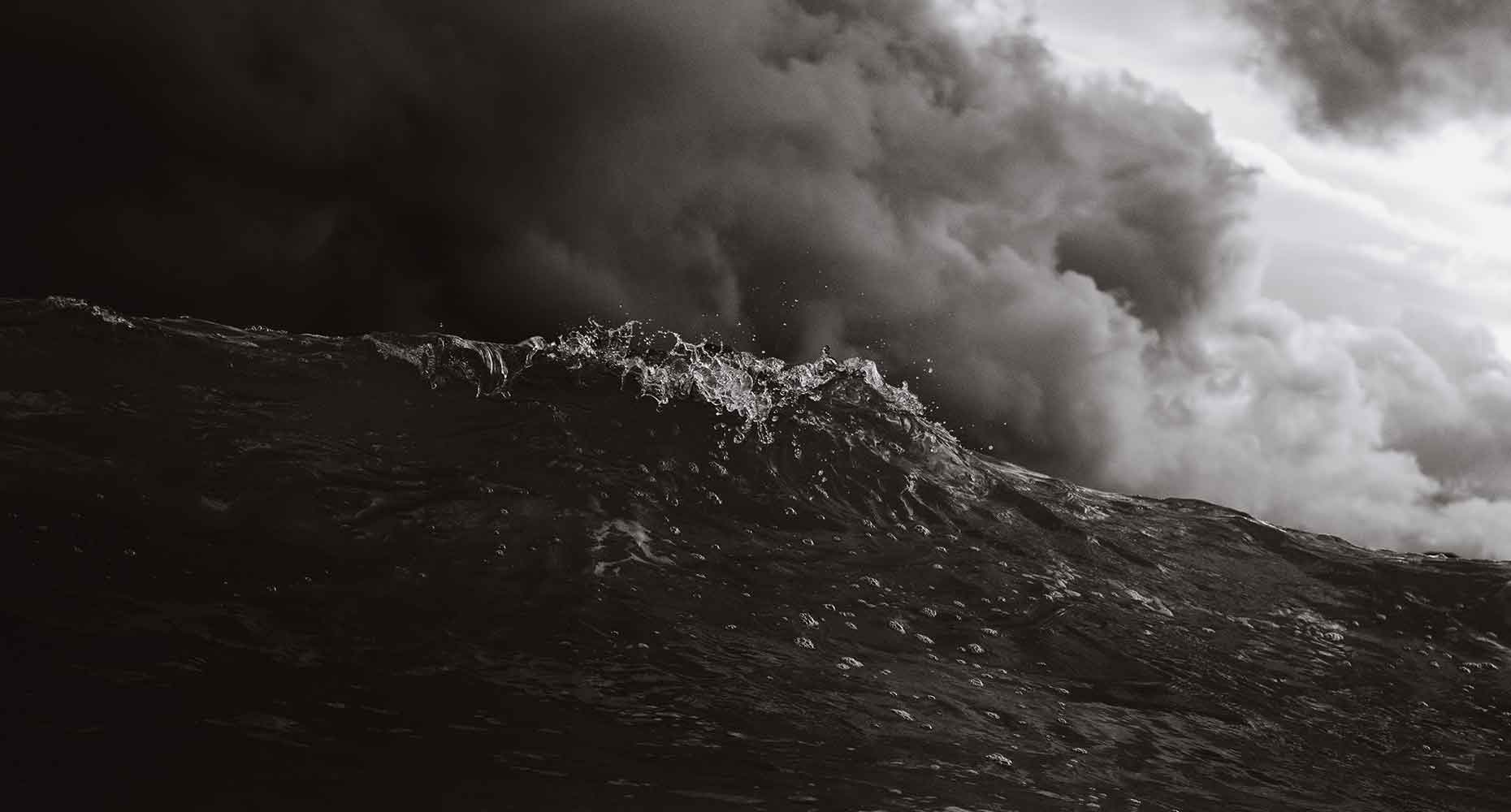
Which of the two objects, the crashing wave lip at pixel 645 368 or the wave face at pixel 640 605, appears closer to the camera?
the wave face at pixel 640 605

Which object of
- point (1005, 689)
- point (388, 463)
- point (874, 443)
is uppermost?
point (874, 443)

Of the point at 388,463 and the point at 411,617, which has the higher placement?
the point at 388,463

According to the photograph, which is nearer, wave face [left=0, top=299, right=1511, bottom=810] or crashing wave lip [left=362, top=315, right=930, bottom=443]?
wave face [left=0, top=299, right=1511, bottom=810]

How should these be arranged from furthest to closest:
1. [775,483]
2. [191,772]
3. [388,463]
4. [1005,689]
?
[775,483]
[388,463]
[1005,689]
[191,772]

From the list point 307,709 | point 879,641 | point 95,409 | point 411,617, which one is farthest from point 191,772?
point 95,409

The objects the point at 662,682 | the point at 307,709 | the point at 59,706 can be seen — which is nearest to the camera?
the point at 59,706

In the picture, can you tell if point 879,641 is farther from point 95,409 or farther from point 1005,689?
point 95,409

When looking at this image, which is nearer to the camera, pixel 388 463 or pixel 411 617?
pixel 411 617

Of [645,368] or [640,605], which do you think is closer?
[640,605]
